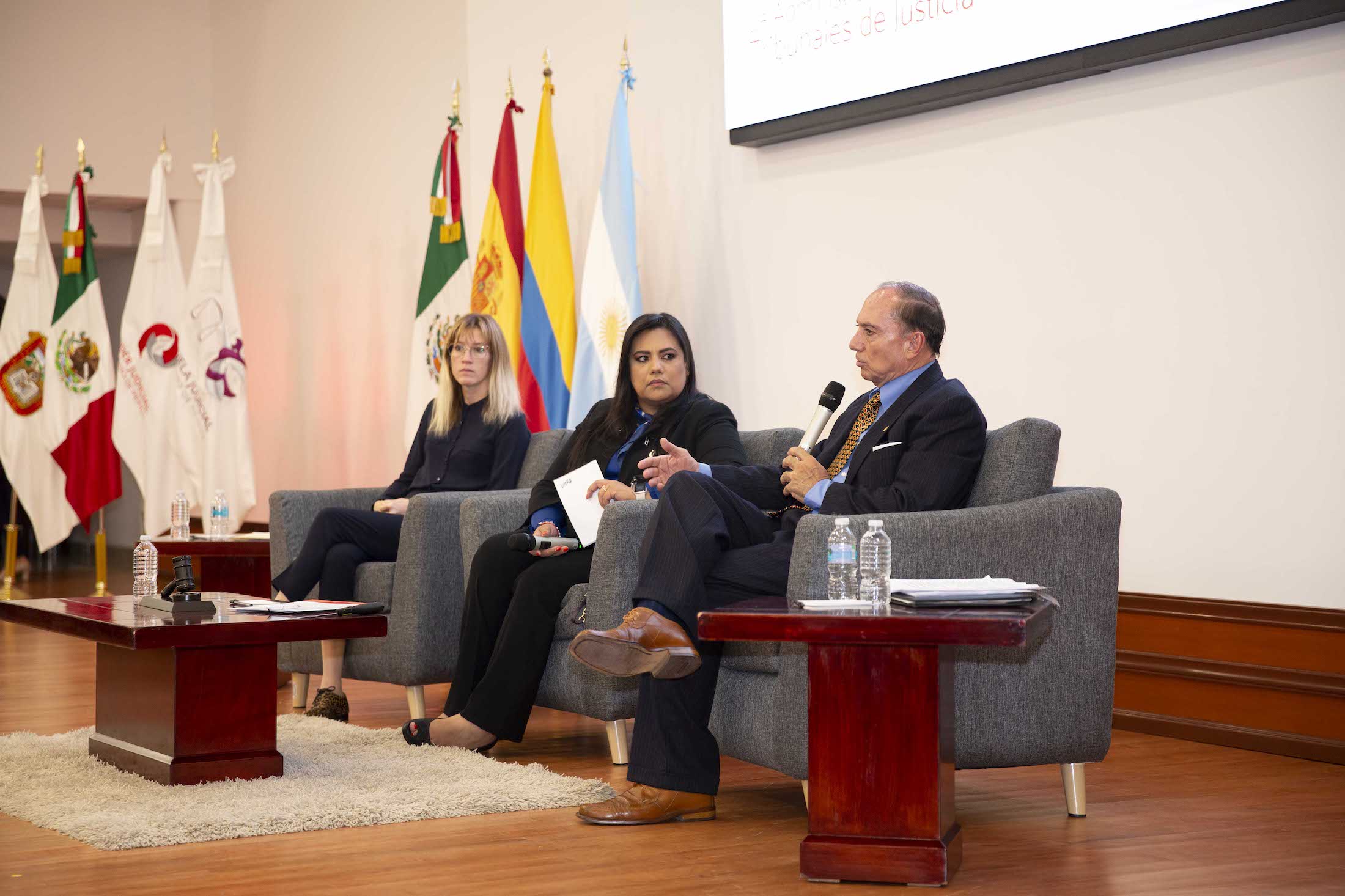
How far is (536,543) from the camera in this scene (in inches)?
144

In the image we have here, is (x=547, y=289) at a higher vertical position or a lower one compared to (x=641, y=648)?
higher

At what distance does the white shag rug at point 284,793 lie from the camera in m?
2.80

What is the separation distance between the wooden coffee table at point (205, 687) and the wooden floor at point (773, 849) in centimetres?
40

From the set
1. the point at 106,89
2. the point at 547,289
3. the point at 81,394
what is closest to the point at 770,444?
the point at 547,289

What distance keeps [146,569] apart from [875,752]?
2.28m

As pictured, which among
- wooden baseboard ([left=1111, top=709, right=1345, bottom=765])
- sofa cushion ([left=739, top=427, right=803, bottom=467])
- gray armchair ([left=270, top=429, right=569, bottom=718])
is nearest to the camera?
wooden baseboard ([left=1111, top=709, right=1345, bottom=765])

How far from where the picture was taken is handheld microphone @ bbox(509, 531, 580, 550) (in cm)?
365

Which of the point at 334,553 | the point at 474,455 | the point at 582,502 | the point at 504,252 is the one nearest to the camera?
the point at 582,502

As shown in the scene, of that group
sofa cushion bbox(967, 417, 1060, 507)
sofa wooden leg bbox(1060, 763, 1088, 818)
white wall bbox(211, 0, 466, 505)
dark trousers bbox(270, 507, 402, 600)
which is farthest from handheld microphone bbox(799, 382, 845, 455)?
white wall bbox(211, 0, 466, 505)

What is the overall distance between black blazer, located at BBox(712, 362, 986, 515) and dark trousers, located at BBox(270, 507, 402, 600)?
1.78 meters

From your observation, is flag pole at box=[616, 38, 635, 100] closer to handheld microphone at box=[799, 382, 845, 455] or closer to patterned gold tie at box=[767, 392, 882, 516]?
patterned gold tie at box=[767, 392, 882, 516]

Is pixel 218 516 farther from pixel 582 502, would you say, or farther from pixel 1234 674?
pixel 1234 674

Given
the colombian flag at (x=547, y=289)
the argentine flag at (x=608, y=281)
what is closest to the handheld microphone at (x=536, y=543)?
the argentine flag at (x=608, y=281)

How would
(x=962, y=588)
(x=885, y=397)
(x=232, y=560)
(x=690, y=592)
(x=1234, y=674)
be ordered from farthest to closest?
1. (x=232, y=560)
2. (x=1234, y=674)
3. (x=885, y=397)
4. (x=690, y=592)
5. (x=962, y=588)
